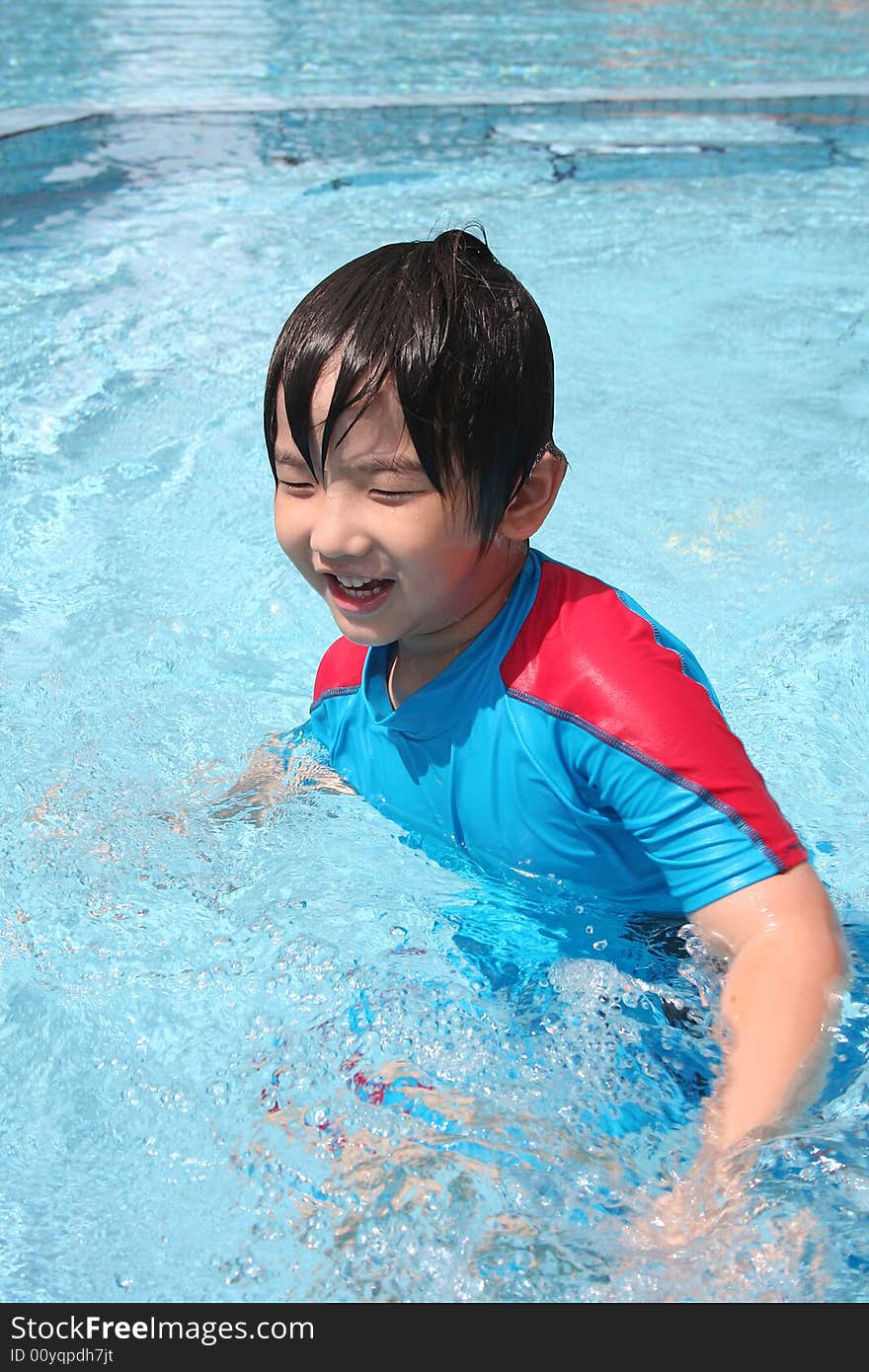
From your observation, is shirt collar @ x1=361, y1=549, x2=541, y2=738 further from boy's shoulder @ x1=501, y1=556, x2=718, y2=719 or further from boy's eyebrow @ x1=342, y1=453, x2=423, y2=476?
boy's eyebrow @ x1=342, y1=453, x2=423, y2=476

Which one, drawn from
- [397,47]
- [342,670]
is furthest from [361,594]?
[397,47]

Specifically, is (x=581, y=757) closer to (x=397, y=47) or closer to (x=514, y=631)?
(x=514, y=631)

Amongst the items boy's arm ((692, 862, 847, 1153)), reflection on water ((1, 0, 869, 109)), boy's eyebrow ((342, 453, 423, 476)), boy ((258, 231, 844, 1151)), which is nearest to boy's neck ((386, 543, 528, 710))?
boy ((258, 231, 844, 1151))

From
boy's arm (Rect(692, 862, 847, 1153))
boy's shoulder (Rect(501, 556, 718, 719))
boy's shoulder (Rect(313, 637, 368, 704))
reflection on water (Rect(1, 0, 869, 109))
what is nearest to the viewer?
boy's arm (Rect(692, 862, 847, 1153))

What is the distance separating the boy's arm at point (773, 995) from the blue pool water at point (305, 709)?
91 millimetres

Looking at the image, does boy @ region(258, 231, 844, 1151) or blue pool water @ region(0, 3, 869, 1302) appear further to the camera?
blue pool water @ region(0, 3, 869, 1302)

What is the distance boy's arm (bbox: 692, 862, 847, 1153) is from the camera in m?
1.76

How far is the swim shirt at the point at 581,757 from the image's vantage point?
72.7 inches

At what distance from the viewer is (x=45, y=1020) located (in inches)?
97.8

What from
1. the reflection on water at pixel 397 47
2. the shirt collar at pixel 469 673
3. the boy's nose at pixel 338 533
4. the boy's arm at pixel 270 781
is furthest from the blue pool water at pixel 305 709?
the reflection on water at pixel 397 47

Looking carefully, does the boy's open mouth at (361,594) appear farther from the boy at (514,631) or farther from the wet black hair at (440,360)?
the wet black hair at (440,360)

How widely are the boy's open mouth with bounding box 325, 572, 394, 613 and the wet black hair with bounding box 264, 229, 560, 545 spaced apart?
158mm

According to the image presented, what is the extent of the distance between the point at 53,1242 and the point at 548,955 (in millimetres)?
873
